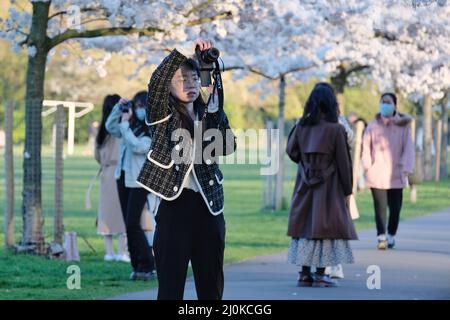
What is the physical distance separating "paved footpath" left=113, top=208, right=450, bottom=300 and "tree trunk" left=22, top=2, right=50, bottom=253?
280cm

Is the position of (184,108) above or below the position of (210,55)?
below

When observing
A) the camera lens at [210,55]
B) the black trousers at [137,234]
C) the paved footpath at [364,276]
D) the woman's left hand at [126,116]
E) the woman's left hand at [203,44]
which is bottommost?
the paved footpath at [364,276]

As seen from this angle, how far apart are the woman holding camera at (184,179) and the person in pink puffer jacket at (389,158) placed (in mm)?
8728

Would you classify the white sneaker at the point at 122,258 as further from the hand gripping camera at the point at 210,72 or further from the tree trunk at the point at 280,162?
the tree trunk at the point at 280,162

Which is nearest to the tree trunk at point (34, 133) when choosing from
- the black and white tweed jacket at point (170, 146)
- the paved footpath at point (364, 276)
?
the paved footpath at point (364, 276)

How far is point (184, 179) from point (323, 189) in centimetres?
469

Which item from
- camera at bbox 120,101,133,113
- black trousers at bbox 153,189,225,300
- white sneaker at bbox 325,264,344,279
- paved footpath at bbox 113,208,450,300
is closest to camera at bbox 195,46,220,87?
black trousers at bbox 153,189,225,300

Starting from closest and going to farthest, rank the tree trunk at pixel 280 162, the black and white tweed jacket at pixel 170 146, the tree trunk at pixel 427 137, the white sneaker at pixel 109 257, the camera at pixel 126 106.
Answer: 1. the black and white tweed jacket at pixel 170 146
2. the camera at pixel 126 106
3. the white sneaker at pixel 109 257
4. the tree trunk at pixel 280 162
5. the tree trunk at pixel 427 137

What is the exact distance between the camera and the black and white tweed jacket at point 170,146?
8.02m

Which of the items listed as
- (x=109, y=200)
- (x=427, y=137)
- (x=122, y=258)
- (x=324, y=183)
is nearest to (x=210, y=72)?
(x=324, y=183)

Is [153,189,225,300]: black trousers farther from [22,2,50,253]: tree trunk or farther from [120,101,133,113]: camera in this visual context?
[22,2,50,253]: tree trunk

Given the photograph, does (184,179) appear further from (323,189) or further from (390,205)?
(390,205)

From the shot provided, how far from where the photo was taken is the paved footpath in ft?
38.1

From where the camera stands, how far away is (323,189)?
12523 mm
